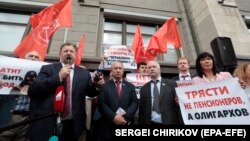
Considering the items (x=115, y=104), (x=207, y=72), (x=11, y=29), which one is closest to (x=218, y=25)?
(x=207, y=72)

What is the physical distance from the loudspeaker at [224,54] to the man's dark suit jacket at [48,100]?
158 inches

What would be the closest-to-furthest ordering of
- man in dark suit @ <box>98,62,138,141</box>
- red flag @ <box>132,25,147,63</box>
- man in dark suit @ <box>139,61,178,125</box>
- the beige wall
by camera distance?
man in dark suit @ <box>98,62,138,141</box> → man in dark suit @ <box>139,61,178,125</box> → red flag @ <box>132,25,147,63</box> → the beige wall

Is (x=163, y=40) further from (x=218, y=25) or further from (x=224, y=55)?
(x=218, y=25)

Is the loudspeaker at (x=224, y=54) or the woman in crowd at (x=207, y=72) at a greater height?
the loudspeaker at (x=224, y=54)

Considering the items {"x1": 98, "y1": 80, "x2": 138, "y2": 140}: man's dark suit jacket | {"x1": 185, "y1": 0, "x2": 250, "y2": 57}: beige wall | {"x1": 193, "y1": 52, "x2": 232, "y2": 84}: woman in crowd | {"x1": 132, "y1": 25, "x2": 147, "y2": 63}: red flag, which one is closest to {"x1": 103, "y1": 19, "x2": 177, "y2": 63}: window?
{"x1": 185, "y1": 0, "x2": 250, "y2": 57}: beige wall

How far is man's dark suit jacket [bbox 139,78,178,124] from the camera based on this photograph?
3605 millimetres

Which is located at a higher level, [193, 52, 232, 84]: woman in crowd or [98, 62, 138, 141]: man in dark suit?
[193, 52, 232, 84]: woman in crowd

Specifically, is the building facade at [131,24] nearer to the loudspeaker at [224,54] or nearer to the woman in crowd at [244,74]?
the loudspeaker at [224,54]

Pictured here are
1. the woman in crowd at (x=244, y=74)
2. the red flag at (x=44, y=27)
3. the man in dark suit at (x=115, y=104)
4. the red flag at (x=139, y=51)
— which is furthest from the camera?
the red flag at (x=139, y=51)

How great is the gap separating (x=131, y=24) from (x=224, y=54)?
4.60 meters

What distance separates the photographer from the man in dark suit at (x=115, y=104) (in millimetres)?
3471

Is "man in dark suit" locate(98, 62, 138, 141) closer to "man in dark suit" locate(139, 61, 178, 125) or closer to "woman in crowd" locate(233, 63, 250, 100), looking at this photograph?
"man in dark suit" locate(139, 61, 178, 125)

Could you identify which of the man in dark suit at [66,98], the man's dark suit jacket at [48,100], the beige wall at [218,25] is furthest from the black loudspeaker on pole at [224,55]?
the man's dark suit jacket at [48,100]

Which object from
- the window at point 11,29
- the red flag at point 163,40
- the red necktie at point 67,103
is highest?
the window at point 11,29
